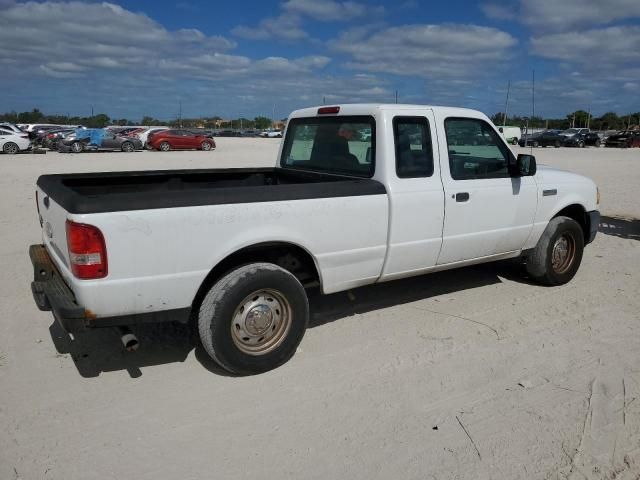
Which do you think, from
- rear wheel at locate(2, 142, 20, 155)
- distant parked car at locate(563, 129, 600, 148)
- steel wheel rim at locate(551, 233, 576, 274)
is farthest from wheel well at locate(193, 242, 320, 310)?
distant parked car at locate(563, 129, 600, 148)

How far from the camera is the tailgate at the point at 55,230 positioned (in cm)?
350

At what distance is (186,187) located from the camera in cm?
527

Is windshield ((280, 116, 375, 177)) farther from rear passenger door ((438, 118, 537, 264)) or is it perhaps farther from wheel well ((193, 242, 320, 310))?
wheel well ((193, 242, 320, 310))

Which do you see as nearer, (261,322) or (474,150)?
(261,322)

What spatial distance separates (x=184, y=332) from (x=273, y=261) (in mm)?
1109

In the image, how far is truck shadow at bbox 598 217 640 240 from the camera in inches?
343

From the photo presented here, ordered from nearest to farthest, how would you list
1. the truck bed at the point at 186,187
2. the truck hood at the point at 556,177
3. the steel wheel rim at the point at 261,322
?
1. the truck bed at the point at 186,187
2. the steel wheel rim at the point at 261,322
3. the truck hood at the point at 556,177

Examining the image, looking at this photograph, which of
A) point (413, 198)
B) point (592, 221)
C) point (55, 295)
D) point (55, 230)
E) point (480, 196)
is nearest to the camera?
point (55, 295)

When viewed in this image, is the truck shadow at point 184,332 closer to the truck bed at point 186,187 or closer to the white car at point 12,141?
the truck bed at point 186,187

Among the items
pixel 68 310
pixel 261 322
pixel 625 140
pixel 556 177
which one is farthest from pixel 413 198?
pixel 625 140

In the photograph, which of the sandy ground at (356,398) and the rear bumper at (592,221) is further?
the rear bumper at (592,221)

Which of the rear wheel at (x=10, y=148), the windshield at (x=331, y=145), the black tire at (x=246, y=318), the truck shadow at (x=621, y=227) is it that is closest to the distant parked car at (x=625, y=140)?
the truck shadow at (x=621, y=227)

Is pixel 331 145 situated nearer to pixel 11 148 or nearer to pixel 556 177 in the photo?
pixel 556 177

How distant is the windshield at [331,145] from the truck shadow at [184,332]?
1.30 m
